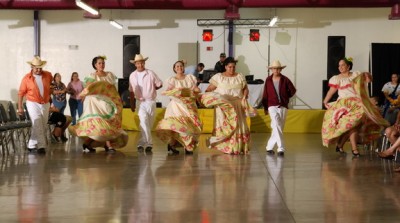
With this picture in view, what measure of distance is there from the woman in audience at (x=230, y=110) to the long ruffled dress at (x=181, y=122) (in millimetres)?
258

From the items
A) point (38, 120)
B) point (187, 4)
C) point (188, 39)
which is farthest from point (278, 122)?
point (188, 39)

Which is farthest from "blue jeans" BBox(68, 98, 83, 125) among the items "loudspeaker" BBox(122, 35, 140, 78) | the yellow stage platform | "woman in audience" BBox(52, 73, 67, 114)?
"loudspeaker" BBox(122, 35, 140, 78)

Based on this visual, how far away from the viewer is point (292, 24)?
1994 cm

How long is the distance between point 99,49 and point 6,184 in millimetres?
13574

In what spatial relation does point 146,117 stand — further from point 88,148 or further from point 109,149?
point 88,148

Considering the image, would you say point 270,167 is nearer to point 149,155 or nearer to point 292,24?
point 149,155

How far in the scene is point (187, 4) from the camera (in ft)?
57.4

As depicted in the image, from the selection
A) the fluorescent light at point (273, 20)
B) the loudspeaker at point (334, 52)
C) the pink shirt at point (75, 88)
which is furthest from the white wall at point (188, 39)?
the pink shirt at point (75, 88)

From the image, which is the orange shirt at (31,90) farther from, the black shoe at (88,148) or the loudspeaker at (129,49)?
the loudspeaker at (129,49)

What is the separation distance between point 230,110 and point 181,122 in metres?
0.74

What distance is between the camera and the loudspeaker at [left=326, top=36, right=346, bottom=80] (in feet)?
64.8

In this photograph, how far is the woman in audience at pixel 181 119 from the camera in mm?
10000

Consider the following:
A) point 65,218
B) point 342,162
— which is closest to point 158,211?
point 65,218

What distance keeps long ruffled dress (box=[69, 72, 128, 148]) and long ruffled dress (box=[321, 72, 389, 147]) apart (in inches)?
121
